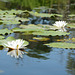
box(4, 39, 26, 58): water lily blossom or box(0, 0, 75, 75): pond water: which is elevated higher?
box(4, 39, 26, 58): water lily blossom

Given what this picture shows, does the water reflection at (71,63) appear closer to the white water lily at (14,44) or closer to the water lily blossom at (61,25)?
the white water lily at (14,44)

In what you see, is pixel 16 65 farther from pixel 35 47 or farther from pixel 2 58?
pixel 35 47

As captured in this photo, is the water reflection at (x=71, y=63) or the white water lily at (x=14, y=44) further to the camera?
the white water lily at (x=14, y=44)

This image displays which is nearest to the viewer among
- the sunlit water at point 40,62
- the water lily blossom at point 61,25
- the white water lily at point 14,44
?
the sunlit water at point 40,62

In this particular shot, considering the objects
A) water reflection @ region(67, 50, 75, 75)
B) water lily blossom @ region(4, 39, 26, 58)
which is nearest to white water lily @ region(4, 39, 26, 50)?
water lily blossom @ region(4, 39, 26, 58)

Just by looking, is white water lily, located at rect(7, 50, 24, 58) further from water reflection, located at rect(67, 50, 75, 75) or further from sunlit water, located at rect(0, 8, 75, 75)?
water reflection, located at rect(67, 50, 75, 75)

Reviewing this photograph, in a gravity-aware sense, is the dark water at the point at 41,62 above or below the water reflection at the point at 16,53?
below

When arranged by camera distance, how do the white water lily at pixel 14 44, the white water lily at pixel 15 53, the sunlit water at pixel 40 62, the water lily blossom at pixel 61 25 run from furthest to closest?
the water lily blossom at pixel 61 25, the white water lily at pixel 14 44, the white water lily at pixel 15 53, the sunlit water at pixel 40 62

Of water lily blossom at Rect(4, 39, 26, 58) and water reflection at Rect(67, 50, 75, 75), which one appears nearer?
water reflection at Rect(67, 50, 75, 75)

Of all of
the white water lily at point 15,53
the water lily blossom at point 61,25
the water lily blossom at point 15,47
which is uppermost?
the water lily blossom at point 61,25

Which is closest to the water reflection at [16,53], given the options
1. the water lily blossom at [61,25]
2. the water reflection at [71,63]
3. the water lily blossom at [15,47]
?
the water lily blossom at [15,47]

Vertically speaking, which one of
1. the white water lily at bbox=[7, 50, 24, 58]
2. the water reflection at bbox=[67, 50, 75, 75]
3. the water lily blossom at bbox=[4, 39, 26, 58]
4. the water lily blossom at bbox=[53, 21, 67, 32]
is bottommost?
the water reflection at bbox=[67, 50, 75, 75]

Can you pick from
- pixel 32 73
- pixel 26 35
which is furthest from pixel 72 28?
pixel 32 73

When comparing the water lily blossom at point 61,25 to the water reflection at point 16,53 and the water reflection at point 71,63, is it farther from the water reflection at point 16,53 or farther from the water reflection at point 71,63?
the water reflection at point 16,53
